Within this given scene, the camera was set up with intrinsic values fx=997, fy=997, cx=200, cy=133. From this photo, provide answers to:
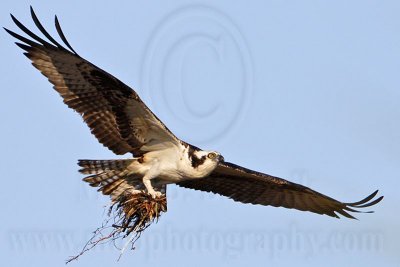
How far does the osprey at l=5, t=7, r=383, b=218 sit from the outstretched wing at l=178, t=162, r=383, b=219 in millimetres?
904

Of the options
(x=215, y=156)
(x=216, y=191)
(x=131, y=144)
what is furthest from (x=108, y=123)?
(x=216, y=191)

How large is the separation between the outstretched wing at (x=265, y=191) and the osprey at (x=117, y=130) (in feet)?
2.96

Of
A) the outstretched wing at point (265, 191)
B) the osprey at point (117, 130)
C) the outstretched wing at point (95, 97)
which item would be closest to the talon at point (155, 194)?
the osprey at point (117, 130)

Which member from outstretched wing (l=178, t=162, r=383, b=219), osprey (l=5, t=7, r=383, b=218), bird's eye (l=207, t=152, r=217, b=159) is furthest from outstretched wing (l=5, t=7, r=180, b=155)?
outstretched wing (l=178, t=162, r=383, b=219)

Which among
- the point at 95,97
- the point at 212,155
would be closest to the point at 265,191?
the point at 212,155

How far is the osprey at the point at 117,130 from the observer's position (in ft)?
47.7

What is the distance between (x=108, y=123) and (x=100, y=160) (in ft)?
1.99

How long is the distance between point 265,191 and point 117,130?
3.13 meters

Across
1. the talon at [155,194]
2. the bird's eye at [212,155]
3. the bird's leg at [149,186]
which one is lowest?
the talon at [155,194]

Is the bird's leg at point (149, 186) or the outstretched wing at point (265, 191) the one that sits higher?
the outstretched wing at point (265, 191)

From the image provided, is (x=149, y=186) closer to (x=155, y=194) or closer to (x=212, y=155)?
(x=155, y=194)

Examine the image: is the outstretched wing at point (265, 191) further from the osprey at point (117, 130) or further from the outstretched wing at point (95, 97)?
the outstretched wing at point (95, 97)

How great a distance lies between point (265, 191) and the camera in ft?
55.3

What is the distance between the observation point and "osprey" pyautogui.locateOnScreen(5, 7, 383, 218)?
47.7ft
